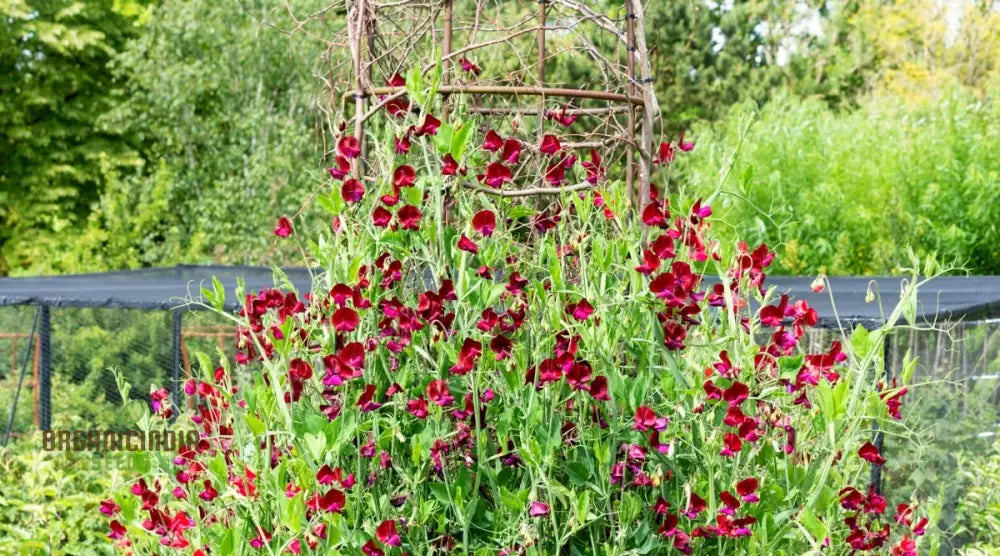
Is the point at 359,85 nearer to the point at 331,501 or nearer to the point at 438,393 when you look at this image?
the point at 438,393

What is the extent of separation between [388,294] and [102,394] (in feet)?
22.6

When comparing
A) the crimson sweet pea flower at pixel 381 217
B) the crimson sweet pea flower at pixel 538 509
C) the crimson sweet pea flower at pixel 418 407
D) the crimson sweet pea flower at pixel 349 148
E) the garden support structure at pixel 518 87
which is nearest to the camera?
the crimson sweet pea flower at pixel 538 509

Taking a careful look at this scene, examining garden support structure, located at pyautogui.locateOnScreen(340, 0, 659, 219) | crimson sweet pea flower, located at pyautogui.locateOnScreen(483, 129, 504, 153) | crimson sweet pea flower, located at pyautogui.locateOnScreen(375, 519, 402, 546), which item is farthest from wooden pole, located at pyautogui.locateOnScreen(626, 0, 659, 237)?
crimson sweet pea flower, located at pyautogui.locateOnScreen(375, 519, 402, 546)

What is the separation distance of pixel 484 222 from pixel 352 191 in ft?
0.89

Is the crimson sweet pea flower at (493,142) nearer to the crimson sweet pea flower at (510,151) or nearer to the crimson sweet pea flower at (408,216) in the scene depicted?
the crimson sweet pea flower at (510,151)

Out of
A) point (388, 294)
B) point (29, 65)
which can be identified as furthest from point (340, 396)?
point (29, 65)

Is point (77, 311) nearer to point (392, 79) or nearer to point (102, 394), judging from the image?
point (102, 394)

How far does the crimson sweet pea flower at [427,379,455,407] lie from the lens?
1971 millimetres

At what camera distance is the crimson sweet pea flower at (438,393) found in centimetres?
197

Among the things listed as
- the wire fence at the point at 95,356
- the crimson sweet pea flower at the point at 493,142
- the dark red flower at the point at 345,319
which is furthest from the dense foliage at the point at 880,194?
the dark red flower at the point at 345,319

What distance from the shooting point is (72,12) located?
16047 millimetres

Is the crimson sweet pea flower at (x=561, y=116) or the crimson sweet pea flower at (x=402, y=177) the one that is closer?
the crimson sweet pea flower at (x=402, y=177)

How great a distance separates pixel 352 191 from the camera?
2.16 meters

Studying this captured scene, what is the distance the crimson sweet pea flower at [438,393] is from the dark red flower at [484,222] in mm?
284
